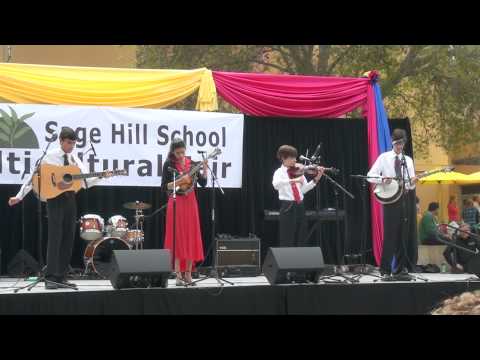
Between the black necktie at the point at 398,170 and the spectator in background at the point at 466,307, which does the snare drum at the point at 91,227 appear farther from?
the spectator in background at the point at 466,307

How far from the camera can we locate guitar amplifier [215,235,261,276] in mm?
10195

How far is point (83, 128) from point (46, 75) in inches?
34.3

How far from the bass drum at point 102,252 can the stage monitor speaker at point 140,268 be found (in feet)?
6.72

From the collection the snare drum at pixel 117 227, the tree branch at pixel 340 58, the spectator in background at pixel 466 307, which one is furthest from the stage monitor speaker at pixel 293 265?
the tree branch at pixel 340 58

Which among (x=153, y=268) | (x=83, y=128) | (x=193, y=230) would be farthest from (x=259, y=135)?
(x=153, y=268)

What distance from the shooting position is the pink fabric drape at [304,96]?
1080 cm

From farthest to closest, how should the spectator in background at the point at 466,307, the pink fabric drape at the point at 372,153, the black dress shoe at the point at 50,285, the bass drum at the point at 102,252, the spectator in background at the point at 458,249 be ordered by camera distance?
the pink fabric drape at the point at 372,153
the spectator in background at the point at 458,249
the bass drum at the point at 102,252
the black dress shoe at the point at 50,285
the spectator in background at the point at 466,307

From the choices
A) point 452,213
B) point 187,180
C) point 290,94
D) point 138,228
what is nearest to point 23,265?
point 138,228

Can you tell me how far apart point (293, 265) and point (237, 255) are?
257cm

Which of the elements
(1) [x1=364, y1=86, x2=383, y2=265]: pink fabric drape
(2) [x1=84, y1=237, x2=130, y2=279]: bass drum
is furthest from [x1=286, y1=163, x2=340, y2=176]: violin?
(1) [x1=364, y1=86, x2=383, y2=265]: pink fabric drape

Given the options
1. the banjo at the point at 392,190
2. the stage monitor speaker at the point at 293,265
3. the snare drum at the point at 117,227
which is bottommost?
the stage monitor speaker at the point at 293,265

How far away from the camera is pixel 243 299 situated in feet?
25.3

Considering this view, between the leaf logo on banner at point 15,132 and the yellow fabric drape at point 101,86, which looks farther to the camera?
the yellow fabric drape at point 101,86

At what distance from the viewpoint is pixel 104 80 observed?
10344 millimetres
